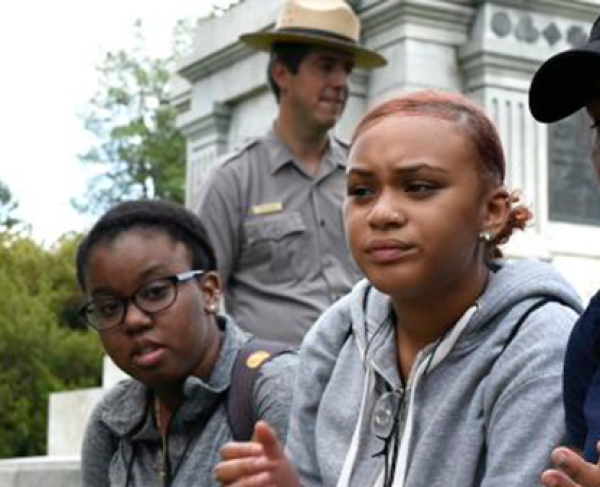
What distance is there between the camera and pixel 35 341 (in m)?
24.5

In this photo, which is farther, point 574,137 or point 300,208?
point 574,137

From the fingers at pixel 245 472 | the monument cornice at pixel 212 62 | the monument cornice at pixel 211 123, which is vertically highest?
the monument cornice at pixel 212 62

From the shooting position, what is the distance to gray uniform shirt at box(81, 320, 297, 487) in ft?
12.5

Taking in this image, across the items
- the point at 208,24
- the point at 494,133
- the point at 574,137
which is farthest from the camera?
the point at 208,24

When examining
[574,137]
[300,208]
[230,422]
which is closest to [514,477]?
[230,422]

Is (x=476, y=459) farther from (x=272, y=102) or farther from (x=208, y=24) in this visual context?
(x=208, y=24)

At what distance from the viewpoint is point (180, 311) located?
12.8 ft

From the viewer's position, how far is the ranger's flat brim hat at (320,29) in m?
5.67

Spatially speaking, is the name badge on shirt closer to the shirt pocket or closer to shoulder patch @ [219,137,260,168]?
the shirt pocket

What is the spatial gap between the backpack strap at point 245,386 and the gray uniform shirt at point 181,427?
0.02 meters

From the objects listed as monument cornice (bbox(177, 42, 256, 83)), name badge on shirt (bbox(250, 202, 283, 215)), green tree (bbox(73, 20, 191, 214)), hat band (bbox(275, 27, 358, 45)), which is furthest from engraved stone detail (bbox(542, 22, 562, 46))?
green tree (bbox(73, 20, 191, 214))

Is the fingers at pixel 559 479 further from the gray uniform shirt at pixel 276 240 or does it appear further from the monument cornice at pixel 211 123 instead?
the monument cornice at pixel 211 123

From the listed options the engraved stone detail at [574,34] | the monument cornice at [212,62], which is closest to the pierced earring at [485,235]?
the engraved stone detail at [574,34]

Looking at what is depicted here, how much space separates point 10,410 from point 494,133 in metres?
19.5
